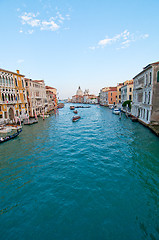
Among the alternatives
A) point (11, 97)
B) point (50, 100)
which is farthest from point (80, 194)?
point (50, 100)

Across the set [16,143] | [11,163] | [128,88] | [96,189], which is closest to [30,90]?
[16,143]

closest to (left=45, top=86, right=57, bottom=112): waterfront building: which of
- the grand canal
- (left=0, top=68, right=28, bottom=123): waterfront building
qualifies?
(left=0, top=68, right=28, bottom=123): waterfront building

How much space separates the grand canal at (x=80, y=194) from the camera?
6340mm

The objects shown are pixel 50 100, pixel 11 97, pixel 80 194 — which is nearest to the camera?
pixel 80 194

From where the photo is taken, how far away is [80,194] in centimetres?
866

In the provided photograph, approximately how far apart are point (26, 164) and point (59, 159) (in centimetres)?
338

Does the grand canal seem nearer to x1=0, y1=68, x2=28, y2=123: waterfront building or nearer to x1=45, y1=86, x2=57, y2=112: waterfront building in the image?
x1=0, y1=68, x2=28, y2=123: waterfront building

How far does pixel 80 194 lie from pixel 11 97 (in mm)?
30273

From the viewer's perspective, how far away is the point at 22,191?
920cm

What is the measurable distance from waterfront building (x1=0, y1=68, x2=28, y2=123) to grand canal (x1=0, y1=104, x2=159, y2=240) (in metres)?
15.7

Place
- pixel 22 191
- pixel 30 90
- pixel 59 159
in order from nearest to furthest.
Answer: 1. pixel 22 191
2. pixel 59 159
3. pixel 30 90

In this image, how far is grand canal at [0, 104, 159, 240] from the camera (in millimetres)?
6340

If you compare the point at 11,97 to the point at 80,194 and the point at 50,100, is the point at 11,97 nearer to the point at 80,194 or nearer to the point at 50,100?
the point at 80,194

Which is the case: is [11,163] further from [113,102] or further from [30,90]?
[113,102]
